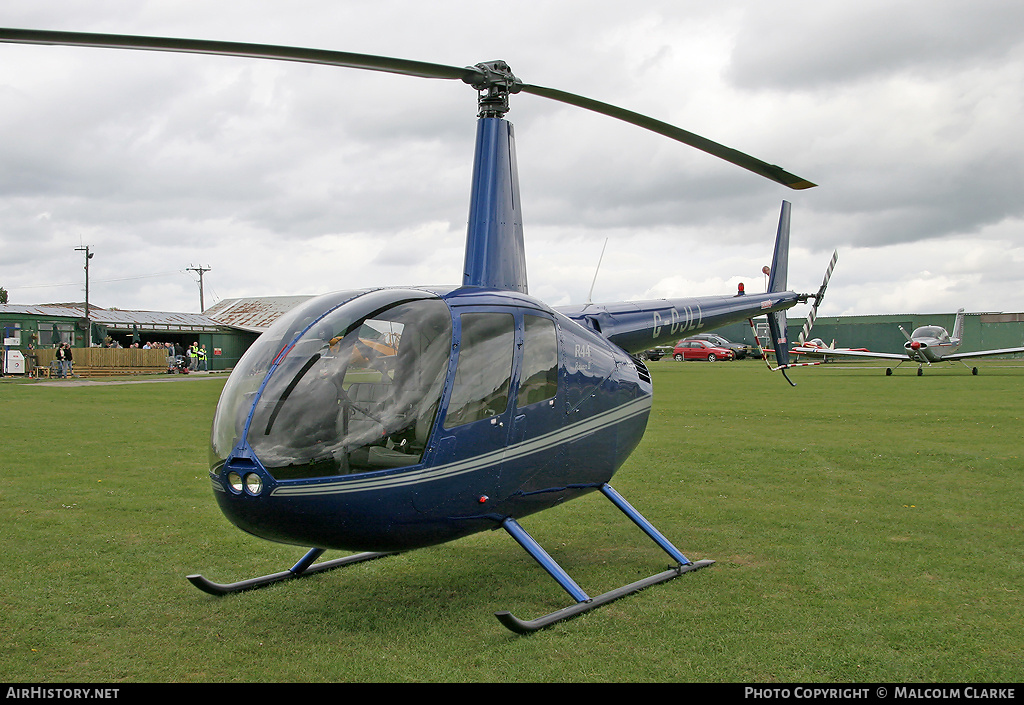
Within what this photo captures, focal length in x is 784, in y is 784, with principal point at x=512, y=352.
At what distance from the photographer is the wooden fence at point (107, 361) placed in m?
40.7

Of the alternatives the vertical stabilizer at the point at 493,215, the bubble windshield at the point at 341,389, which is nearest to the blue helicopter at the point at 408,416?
the bubble windshield at the point at 341,389

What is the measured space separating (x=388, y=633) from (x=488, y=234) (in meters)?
3.27

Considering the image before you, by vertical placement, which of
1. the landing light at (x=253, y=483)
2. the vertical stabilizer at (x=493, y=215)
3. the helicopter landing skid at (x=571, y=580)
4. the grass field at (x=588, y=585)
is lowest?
the grass field at (x=588, y=585)

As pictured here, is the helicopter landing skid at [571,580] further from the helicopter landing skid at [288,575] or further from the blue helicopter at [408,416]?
the helicopter landing skid at [288,575]

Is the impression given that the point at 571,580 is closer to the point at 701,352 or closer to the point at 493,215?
the point at 493,215

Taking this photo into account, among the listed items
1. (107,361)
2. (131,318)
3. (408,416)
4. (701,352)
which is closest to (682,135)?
(408,416)

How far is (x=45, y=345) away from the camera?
44.9 m

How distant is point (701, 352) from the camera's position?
5288cm

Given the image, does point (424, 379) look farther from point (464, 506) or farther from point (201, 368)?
point (201, 368)

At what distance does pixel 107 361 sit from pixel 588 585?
41.8 metres

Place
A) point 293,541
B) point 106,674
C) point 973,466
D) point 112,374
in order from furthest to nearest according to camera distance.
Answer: point 112,374
point 973,466
point 293,541
point 106,674

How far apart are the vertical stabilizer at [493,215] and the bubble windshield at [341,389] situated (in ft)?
5.51

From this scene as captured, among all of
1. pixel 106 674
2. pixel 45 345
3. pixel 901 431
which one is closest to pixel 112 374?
pixel 45 345

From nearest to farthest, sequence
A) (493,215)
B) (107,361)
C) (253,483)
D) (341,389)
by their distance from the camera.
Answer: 1. (253,483)
2. (341,389)
3. (493,215)
4. (107,361)
